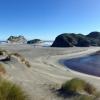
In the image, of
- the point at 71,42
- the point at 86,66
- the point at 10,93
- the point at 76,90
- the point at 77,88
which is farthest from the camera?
the point at 71,42

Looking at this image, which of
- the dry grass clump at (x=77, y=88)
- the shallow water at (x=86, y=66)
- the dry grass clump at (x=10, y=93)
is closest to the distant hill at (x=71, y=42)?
the shallow water at (x=86, y=66)

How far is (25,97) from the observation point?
8297 mm

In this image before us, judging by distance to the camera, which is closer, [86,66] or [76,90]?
[76,90]

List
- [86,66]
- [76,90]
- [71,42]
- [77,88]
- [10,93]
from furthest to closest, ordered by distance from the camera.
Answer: [71,42] < [86,66] < [77,88] < [76,90] < [10,93]

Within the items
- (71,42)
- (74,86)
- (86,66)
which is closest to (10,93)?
(74,86)

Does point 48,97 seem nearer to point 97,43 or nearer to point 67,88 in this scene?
point 67,88

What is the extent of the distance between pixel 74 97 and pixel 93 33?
116 m

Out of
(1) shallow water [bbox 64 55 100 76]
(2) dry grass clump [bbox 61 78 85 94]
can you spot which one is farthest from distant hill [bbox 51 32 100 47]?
(2) dry grass clump [bbox 61 78 85 94]

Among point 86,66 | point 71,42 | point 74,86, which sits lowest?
point 86,66

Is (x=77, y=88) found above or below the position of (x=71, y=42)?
below

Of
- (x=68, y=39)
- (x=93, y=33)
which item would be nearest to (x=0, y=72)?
(x=68, y=39)

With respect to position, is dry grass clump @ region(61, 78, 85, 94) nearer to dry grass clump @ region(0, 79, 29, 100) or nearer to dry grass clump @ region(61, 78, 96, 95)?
dry grass clump @ region(61, 78, 96, 95)

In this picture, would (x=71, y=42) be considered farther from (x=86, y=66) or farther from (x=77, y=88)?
(x=77, y=88)

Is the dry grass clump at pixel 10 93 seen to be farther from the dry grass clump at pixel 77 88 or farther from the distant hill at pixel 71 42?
the distant hill at pixel 71 42
